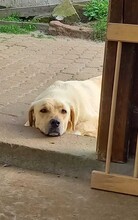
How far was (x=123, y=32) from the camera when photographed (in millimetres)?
3430

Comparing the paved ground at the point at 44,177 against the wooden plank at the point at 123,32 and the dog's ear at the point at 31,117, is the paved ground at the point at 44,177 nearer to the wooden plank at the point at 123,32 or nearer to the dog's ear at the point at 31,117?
the dog's ear at the point at 31,117

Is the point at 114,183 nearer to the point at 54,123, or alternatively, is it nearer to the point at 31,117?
the point at 54,123

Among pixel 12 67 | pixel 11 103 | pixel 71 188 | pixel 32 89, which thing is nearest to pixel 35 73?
pixel 12 67

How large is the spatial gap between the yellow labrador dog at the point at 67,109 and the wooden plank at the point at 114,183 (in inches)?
30.4

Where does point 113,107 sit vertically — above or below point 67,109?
above

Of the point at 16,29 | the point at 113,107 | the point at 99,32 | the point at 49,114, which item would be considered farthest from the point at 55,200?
the point at 16,29

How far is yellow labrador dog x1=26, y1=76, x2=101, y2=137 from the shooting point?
4551mm

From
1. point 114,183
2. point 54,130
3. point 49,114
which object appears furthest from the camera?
point 49,114

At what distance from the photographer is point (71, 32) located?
960 cm

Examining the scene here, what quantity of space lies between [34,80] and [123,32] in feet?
9.77

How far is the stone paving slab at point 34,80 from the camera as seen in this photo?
12.9 ft

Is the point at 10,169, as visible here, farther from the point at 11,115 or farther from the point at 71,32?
the point at 71,32

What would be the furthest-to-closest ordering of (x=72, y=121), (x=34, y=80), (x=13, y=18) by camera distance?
(x=13, y=18)
(x=34, y=80)
(x=72, y=121)

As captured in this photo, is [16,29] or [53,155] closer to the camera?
[53,155]
